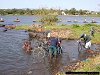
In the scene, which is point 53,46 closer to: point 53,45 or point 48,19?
point 53,45

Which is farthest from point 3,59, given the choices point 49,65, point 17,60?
point 49,65

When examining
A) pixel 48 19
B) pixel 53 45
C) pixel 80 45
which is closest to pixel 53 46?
pixel 53 45

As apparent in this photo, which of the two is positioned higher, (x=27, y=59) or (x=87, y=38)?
(x=87, y=38)

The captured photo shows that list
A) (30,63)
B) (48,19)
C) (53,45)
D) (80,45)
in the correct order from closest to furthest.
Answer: (30,63)
(53,45)
(80,45)
(48,19)

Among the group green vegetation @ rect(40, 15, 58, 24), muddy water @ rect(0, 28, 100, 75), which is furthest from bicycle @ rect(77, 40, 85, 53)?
green vegetation @ rect(40, 15, 58, 24)

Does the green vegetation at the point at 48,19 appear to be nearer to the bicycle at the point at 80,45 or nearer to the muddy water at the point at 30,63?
the bicycle at the point at 80,45

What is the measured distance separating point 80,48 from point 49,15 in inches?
1339

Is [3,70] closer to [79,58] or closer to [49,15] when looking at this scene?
[79,58]

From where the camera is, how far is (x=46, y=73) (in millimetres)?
17297

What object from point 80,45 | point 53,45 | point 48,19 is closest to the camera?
point 53,45

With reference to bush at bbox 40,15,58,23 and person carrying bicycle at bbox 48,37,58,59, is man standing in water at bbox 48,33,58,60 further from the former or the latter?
bush at bbox 40,15,58,23

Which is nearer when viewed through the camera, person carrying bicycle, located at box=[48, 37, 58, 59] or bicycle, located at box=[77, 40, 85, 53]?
person carrying bicycle, located at box=[48, 37, 58, 59]

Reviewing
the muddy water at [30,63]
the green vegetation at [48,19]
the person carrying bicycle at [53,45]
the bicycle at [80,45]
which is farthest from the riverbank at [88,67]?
the green vegetation at [48,19]

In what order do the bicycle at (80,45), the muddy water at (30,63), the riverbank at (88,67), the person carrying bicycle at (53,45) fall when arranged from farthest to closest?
the bicycle at (80,45)
the person carrying bicycle at (53,45)
the muddy water at (30,63)
the riverbank at (88,67)
